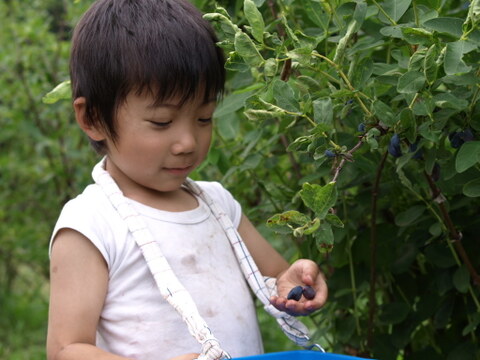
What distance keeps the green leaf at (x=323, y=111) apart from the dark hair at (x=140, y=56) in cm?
29

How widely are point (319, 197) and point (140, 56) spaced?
0.52m

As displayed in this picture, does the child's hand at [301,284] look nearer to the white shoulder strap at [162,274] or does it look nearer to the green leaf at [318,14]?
the white shoulder strap at [162,274]

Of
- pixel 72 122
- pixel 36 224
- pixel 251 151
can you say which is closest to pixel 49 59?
pixel 72 122

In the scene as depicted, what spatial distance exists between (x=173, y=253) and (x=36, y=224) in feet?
10.1

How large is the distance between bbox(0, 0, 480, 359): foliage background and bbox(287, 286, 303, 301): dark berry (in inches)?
4.9

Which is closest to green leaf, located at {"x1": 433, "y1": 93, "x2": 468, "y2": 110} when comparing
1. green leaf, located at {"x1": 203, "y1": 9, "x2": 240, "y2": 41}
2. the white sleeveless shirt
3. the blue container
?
green leaf, located at {"x1": 203, "y1": 9, "x2": 240, "y2": 41}

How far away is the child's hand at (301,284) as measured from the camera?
5.44ft

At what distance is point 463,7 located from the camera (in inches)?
80.4

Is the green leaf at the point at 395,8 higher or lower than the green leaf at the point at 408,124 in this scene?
higher

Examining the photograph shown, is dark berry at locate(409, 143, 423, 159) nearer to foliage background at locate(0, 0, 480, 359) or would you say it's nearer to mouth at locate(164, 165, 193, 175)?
foliage background at locate(0, 0, 480, 359)

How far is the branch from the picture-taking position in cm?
168

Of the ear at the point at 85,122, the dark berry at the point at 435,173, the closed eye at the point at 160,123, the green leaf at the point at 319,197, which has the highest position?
the green leaf at the point at 319,197

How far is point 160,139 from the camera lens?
1661 mm

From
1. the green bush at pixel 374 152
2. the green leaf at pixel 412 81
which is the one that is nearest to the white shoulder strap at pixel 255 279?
the green bush at pixel 374 152
